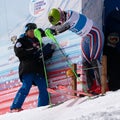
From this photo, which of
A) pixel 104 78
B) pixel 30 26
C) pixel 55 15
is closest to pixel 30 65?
pixel 30 26

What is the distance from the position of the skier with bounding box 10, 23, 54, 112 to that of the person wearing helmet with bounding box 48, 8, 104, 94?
491 mm

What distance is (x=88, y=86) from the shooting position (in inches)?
351

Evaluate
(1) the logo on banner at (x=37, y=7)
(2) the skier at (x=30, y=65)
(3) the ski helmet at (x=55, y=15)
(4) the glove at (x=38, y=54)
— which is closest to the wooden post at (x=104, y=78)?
(3) the ski helmet at (x=55, y=15)

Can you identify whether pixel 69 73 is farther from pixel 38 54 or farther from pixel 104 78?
pixel 38 54

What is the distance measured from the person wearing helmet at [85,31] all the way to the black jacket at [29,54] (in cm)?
49

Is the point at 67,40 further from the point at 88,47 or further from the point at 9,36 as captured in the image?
the point at 9,36

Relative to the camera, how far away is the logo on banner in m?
10.1

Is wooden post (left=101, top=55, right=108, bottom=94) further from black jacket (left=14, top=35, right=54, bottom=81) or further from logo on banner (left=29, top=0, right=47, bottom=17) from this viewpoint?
logo on banner (left=29, top=0, right=47, bottom=17)

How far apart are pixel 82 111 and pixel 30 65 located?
3.01 metres

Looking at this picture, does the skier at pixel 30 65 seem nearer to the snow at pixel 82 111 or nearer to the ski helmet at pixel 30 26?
the ski helmet at pixel 30 26

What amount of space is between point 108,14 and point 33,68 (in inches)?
64.5

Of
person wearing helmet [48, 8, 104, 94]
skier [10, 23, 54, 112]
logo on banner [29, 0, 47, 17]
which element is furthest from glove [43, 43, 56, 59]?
logo on banner [29, 0, 47, 17]

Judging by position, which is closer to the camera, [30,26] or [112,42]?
[112,42]

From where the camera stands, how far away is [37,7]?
33.6ft
